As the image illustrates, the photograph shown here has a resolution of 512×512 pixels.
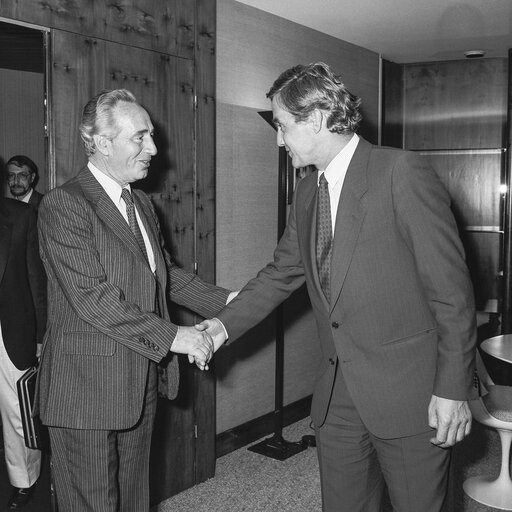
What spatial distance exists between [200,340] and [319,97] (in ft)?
3.28

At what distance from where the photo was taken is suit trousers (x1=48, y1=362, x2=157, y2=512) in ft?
7.92

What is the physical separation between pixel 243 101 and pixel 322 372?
2575 millimetres

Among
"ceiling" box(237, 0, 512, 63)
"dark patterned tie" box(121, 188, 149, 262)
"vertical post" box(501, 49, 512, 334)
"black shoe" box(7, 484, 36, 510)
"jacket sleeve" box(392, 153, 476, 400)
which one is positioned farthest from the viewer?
"vertical post" box(501, 49, 512, 334)

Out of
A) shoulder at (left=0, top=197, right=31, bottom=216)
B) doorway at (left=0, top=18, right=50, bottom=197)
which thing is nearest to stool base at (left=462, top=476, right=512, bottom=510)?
shoulder at (left=0, top=197, right=31, bottom=216)

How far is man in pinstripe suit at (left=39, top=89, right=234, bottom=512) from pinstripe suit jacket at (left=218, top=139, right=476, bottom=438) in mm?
708

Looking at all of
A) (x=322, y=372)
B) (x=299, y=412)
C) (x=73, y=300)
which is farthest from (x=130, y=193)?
(x=299, y=412)

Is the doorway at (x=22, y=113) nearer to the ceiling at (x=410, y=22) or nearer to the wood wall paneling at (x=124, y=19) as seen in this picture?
the ceiling at (x=410, y=22)

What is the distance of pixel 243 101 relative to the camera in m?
4.39

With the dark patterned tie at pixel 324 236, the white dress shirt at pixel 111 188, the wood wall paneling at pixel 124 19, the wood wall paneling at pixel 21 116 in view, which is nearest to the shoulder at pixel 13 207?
the wood wall paneling at pixel 124 19

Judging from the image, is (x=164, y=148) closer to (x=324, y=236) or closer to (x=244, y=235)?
(x=244, y=235)

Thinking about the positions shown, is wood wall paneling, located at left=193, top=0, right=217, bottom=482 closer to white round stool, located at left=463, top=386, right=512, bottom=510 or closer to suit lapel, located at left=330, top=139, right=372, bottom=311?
white round stool, located at left=463, top=386, right=512, bottom=510

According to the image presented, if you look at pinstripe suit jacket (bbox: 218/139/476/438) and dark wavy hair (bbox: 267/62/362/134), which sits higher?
dark wavy hair (bbox: 267/62/362/134)

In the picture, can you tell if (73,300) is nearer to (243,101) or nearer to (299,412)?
(243,101)

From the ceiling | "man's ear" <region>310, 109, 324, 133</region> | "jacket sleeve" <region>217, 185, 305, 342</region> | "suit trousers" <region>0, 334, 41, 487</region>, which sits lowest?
"suit trousers" <region>0, 334, 41, 487</region>
